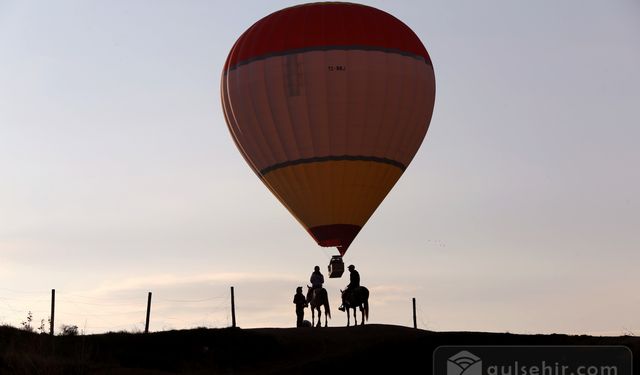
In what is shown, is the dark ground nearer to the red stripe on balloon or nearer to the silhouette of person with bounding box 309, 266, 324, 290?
the silhouette of person with bounding box 309, 266, 324, 290

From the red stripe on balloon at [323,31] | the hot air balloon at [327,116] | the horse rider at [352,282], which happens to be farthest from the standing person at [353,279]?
the red stripe on balloon at [323,31]

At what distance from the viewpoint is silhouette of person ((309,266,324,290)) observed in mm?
48000

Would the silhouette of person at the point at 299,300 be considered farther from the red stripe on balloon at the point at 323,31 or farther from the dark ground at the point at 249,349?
the red stripe on balloon at the point at 323,31

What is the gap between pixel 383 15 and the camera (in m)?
57.8

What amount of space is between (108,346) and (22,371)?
6599mm

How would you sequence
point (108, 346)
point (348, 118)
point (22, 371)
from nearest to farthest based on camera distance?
point (22, 371), point (108, 346), point (348, 118)

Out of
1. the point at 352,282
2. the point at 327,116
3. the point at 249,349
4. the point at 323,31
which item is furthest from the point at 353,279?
the point at 323,31

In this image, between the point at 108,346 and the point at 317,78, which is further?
the point at 317,78

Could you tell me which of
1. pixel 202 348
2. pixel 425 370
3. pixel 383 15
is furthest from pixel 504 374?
pixel 383 15

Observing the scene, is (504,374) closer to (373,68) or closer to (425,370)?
(425,370)

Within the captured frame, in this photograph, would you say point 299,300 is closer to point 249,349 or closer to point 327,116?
point 249,349

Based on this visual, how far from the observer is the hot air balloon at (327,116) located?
182 ft

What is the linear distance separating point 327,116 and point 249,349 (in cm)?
1545

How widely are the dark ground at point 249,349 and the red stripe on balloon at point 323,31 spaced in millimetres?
15169
